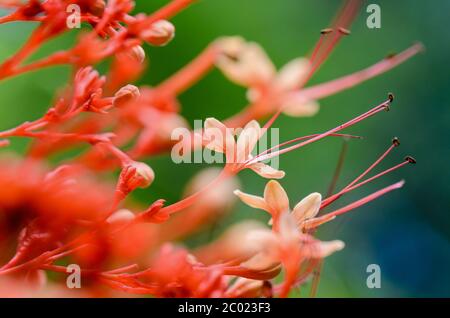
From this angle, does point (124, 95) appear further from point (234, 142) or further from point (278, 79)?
point (278, 79)

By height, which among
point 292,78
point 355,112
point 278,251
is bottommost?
point 278,251

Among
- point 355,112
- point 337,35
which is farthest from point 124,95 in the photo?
point 355,112

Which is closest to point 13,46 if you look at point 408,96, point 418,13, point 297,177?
point 297,177

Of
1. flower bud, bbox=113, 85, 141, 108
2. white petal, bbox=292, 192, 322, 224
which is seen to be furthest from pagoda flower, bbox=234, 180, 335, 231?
flower bud, bbox=113, 85, 141, 108

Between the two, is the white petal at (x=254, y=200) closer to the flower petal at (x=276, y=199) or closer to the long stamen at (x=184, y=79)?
the flower petal at (x=276, y=199)
